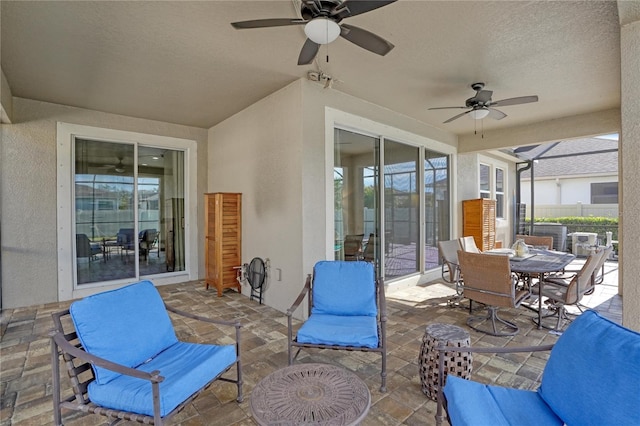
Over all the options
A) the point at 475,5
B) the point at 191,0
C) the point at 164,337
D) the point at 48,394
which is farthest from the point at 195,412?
the point at 475,5

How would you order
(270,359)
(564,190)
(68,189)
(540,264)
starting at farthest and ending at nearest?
(564,190), (68,189), (540,264), (270,359)

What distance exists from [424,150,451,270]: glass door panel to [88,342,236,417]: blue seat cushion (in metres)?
4.80

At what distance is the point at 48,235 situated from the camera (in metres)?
4.57

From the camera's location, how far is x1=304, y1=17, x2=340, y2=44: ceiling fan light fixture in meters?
2.09

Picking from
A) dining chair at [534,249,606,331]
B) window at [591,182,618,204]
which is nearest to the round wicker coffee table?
dining chair at [534,249,606,331]

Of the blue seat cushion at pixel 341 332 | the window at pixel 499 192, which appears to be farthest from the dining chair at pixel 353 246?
the window at pixel 499 192

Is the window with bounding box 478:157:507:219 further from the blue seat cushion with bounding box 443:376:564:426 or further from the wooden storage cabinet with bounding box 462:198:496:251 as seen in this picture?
the blue seat cushion with bounding box 443:376:564:426

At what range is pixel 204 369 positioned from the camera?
6.22ft

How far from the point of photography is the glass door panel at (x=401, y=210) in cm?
518

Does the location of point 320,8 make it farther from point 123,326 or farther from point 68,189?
point 68,189

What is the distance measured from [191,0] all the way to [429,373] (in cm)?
340

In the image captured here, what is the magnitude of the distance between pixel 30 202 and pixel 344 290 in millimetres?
4840

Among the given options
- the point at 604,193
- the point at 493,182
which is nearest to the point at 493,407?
the point at 493,182

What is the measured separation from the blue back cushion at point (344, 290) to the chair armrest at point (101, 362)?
1613 mm
